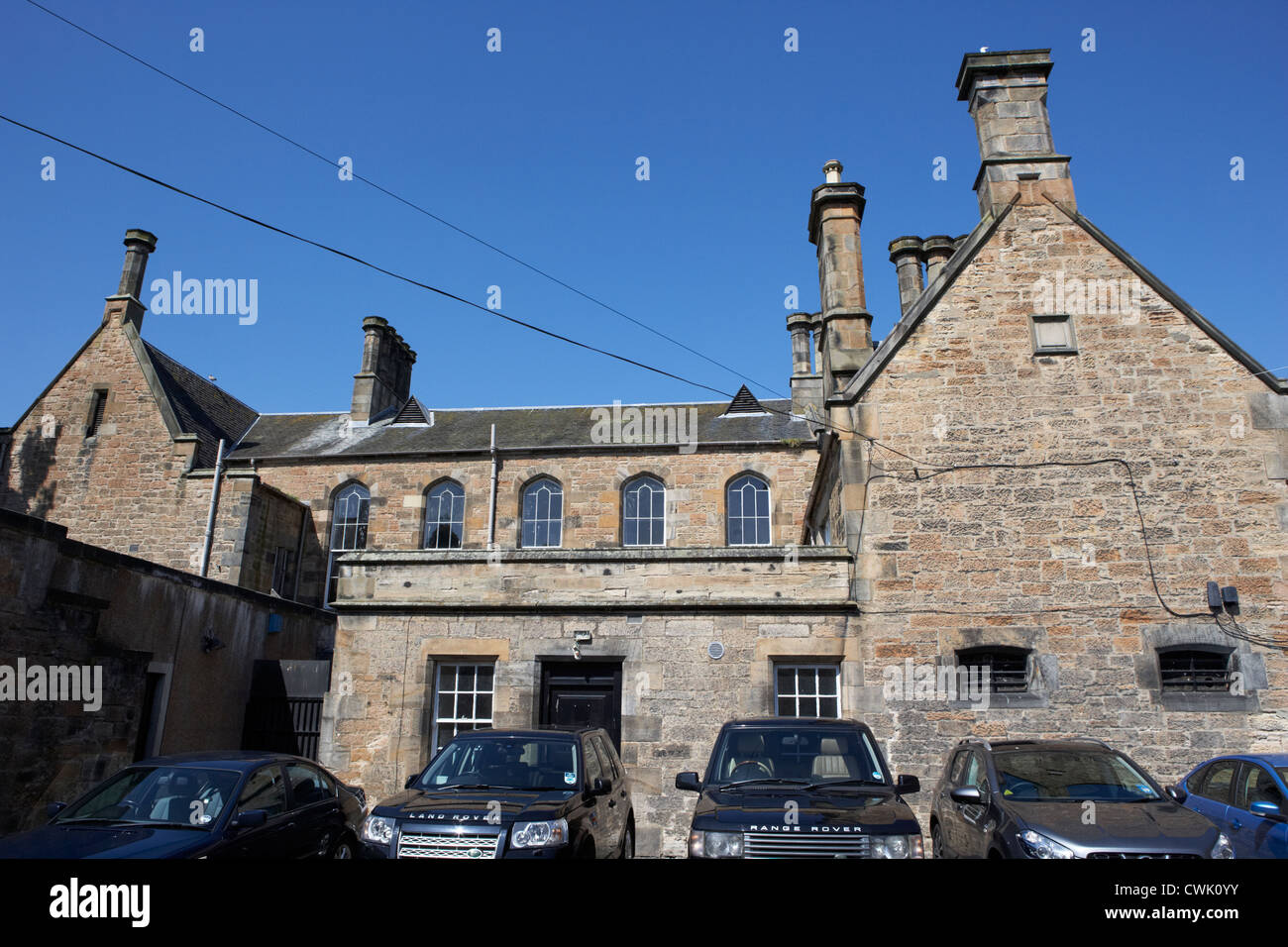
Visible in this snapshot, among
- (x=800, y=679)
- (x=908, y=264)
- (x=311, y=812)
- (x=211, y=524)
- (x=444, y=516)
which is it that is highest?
(x=908, y=264)

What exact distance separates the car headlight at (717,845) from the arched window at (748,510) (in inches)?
615

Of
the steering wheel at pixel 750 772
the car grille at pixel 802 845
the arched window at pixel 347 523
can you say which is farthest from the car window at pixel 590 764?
the arched window at pixel 347 523

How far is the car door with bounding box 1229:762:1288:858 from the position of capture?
23.0 ft

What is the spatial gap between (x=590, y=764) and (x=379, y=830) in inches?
87.4

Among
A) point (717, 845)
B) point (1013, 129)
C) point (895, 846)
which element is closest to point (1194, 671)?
point (895, 846)

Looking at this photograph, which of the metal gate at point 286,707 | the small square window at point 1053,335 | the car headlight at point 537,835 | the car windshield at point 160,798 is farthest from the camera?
the metal gate at point 286,707

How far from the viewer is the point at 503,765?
25.2ft

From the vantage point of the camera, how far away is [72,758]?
1069 centimetres

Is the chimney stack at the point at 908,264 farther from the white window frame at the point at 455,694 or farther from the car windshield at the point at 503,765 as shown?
the car windshield at the point at 503,765

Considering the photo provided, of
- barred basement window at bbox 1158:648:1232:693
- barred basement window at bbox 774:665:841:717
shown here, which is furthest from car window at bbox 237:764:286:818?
barred basement window at bbox 1158:648:1232:693

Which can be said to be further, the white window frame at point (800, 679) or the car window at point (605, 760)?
the white window frame at point (800, 679)

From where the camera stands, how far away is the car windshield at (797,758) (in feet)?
23.0

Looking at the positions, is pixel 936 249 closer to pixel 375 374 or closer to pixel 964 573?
pixel 964 573
